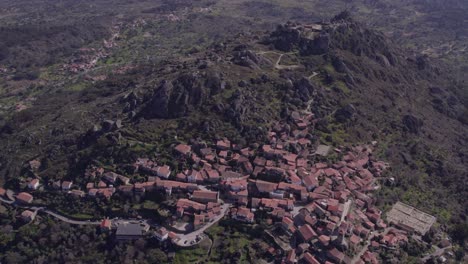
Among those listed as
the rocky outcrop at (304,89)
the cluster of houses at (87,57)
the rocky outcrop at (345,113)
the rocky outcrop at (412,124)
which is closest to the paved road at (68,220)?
the rocky outcrop at (304,89)

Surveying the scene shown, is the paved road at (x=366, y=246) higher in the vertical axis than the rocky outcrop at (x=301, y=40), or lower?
lower

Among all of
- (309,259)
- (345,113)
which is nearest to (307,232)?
(309,259)

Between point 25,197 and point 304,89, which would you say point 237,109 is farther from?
point 25,197

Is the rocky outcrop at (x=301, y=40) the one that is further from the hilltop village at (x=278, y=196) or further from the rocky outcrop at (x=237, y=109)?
the hilltop village at (x=278, y=196)

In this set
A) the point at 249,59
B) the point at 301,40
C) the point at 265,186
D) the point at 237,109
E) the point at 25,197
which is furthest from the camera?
the point at 301,40

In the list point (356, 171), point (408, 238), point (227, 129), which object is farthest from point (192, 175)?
point (408, 238)
